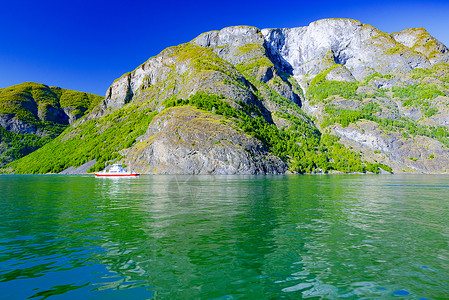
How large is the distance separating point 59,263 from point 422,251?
20923 mm

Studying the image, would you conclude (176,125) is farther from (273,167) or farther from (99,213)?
(99,213)

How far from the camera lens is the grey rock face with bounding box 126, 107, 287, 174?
496 feet

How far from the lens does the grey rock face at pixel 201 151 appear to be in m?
151

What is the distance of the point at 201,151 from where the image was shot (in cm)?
15362

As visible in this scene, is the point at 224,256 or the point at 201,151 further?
the point at 201,151

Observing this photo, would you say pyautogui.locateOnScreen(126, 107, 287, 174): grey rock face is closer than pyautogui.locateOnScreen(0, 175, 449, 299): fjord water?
No

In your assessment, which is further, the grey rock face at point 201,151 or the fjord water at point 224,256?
the grey rock face at point 201,151

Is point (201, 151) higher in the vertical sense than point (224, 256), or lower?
higher

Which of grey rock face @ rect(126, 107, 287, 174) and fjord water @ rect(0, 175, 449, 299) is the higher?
grey rock face @ rect(126, 107, 287, 174)

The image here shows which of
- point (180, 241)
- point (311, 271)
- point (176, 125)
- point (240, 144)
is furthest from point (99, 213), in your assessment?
point (176, 125)

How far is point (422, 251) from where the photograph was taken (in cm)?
1594

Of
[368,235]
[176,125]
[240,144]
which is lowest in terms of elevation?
[368,235]

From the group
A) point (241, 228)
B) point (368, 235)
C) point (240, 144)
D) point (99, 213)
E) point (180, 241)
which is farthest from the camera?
point (240, 144)

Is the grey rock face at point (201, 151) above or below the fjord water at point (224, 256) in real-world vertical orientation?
above
